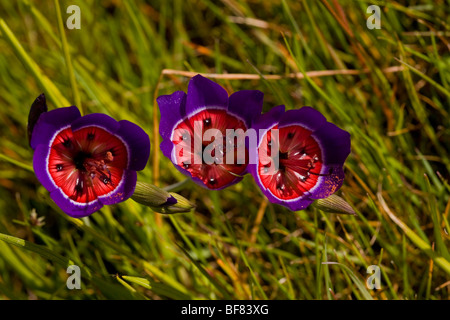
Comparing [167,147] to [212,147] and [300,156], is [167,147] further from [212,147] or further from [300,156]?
[300,156]

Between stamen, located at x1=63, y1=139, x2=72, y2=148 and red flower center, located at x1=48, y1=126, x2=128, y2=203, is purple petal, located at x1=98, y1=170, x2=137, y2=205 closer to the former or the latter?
red flower center, located at x1=48, y1=126, x2=128, y2=203

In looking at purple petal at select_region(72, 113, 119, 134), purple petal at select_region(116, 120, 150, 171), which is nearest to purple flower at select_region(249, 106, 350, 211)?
purple petal at select_region(116, 120, 150, 171)
